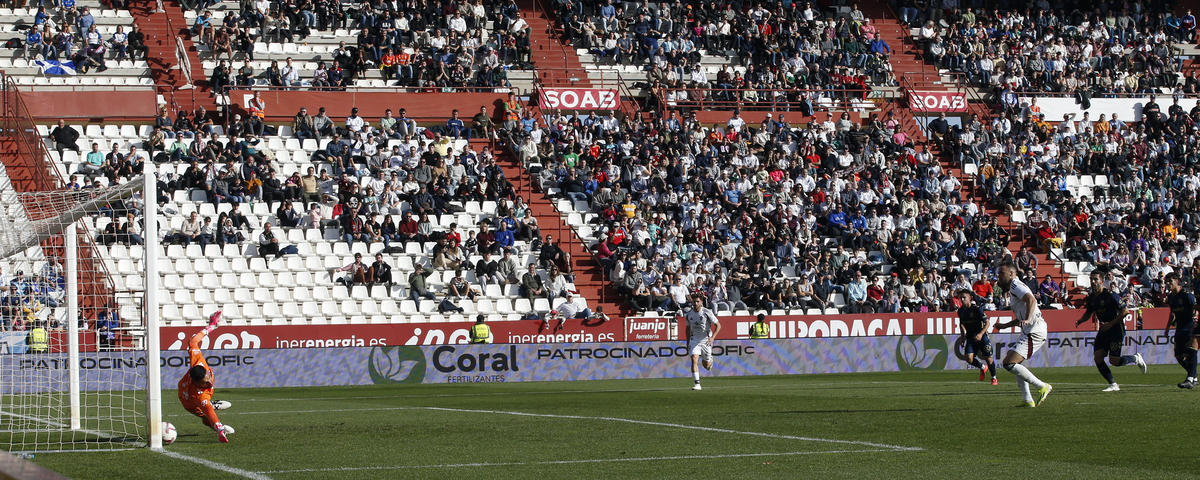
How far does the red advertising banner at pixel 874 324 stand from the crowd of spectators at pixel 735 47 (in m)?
10.6

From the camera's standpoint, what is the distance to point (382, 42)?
38344mm

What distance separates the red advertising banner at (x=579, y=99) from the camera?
128 feet

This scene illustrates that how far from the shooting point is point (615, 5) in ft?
Result: 144

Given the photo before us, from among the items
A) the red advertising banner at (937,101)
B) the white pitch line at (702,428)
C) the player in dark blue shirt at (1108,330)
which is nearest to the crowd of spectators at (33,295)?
the white pitch line at (702,428)

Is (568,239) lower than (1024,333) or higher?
higher

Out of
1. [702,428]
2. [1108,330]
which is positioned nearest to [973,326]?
[1108,330]

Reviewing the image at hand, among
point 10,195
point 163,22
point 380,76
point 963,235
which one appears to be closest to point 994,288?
point 963,235

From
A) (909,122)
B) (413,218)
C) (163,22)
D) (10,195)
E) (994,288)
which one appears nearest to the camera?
(10,195)

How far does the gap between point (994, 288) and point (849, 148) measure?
7085 mm

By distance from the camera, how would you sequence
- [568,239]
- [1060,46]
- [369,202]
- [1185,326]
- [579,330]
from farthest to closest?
[1060,46], [568,239], [369,202], [579,330], [1185,326]

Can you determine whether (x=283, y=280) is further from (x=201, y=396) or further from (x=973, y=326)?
(x=201, y=396)

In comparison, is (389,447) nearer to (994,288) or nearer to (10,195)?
(10,195)

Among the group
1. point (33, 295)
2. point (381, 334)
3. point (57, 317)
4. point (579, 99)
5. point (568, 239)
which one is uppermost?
point (579, 99)

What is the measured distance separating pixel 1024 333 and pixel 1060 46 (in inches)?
1305
